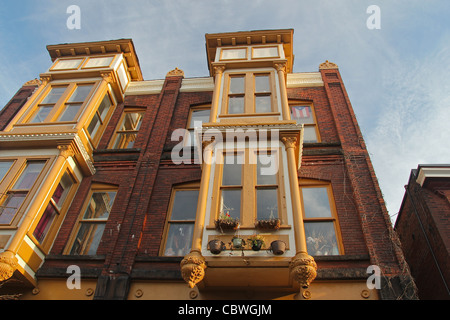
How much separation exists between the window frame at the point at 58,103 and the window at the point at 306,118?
24.1 ft

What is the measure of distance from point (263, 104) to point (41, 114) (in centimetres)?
751

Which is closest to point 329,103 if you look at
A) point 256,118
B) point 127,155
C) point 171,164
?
point 256,118

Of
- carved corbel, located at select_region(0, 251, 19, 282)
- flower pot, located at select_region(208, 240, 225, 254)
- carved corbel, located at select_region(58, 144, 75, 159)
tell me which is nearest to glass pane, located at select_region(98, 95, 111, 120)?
carved corbel, located at select_region(58, 144, 75, 159)

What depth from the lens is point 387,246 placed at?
9242 millimetres

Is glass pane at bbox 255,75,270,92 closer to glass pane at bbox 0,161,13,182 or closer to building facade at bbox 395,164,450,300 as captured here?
building facade at bbox 395,164,450,300

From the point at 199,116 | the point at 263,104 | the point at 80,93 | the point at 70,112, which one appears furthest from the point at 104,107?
the point at 263,104

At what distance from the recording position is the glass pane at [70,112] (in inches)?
503

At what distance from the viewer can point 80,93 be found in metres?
14.0

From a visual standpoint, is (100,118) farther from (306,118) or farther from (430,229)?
(430,229)

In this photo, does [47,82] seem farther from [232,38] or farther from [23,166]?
[232,38]

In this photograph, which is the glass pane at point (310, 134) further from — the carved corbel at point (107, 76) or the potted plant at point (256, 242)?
the carved corbel at point (107, 76)

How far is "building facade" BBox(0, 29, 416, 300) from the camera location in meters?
8.51

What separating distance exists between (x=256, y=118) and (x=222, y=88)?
2.25 meters

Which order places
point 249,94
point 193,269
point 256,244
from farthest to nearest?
point 249,94
point 256,244
point 193,269
